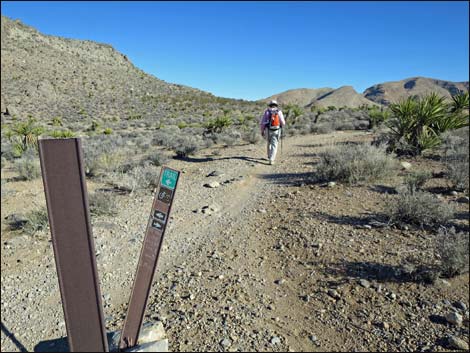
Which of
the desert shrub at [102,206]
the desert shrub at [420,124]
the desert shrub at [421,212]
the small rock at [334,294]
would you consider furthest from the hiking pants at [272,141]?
the small rock at [334,294]

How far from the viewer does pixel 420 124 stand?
8.99 metres

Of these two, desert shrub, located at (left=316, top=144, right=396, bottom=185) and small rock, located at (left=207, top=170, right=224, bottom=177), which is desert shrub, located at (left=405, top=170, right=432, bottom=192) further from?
small rock, located at (left=207, top=170, right=224, bottom=177)

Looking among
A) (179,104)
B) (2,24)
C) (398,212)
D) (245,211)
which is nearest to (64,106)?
(179,104)

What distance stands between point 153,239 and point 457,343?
271 centimetres

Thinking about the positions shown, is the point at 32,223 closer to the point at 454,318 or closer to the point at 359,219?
the point at 359,219

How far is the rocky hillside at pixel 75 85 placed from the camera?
109ft

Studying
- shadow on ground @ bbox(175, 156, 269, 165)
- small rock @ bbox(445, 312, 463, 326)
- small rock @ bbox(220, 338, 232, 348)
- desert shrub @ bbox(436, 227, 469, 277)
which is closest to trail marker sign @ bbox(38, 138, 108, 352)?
small rock @ bbox(220, 338, 232, 348)

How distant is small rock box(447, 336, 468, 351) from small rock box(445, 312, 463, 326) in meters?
0.21

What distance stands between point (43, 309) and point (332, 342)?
3.33 metres

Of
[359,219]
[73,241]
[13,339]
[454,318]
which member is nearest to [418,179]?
[359,219]

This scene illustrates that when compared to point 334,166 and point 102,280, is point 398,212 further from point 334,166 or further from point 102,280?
point 102,280

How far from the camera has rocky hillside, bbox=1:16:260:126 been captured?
33344 mm

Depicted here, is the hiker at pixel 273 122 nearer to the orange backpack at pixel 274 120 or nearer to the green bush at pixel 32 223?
the orange backpack at pixel 274 120

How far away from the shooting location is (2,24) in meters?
49.8
